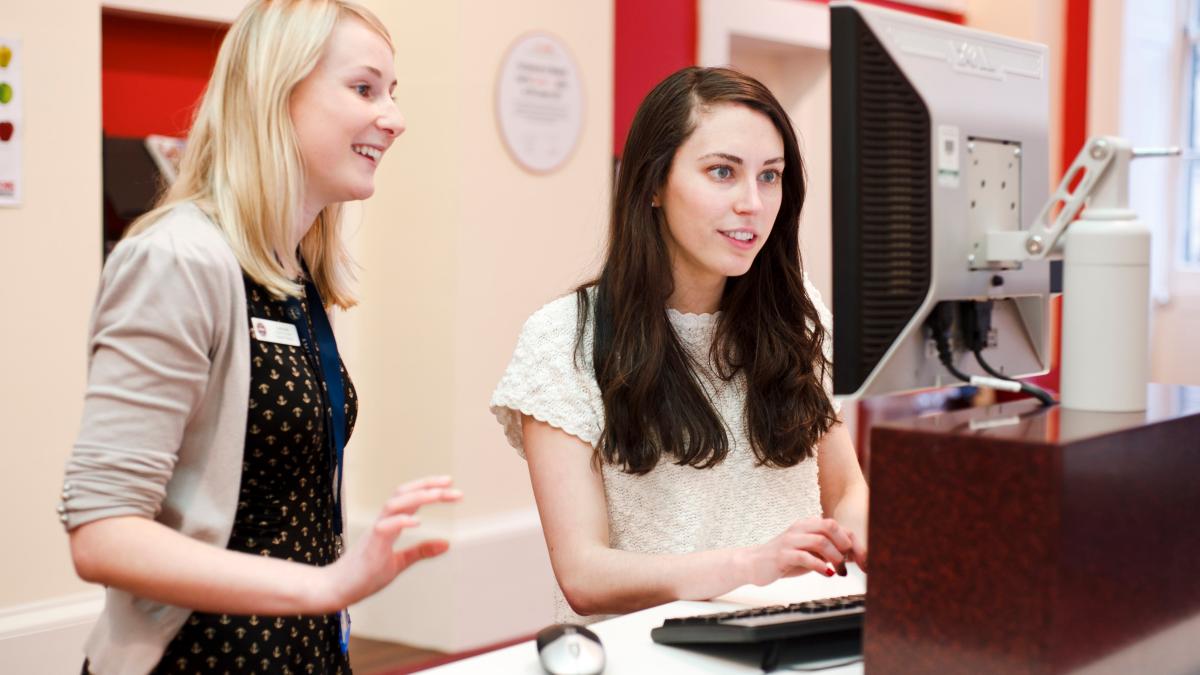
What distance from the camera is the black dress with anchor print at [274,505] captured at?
1.51 metres

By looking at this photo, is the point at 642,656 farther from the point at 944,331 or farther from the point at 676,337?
the point at 676,337

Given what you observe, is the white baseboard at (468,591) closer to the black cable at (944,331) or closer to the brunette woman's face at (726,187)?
the brunette woman's face at (726,187)

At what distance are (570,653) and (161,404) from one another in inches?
20.1

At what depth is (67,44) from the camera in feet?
10.5

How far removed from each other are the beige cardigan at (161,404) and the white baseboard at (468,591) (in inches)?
96.0

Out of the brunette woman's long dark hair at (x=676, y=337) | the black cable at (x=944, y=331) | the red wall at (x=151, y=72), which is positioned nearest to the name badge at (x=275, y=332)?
the brunette woman's long dark hair at (x=676, y=337)

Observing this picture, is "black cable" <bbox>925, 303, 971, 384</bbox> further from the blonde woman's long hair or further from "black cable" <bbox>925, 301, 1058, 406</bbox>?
the blonde woman's long hair

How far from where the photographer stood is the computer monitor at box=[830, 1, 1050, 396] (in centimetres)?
131

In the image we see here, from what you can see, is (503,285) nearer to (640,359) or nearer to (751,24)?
(751,24)

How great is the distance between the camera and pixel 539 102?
412 cm

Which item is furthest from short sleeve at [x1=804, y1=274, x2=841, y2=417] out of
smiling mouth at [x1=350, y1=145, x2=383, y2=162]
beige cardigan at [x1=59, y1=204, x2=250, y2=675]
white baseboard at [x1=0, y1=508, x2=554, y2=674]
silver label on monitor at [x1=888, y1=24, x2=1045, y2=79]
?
white baseboard at [x1=0, y1=508, x2=554, y2=674]

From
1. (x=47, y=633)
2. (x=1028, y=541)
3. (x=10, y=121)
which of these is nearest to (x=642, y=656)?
(x=1028, y=541)

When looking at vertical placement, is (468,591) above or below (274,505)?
below

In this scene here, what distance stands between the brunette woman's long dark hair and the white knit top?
2cm
